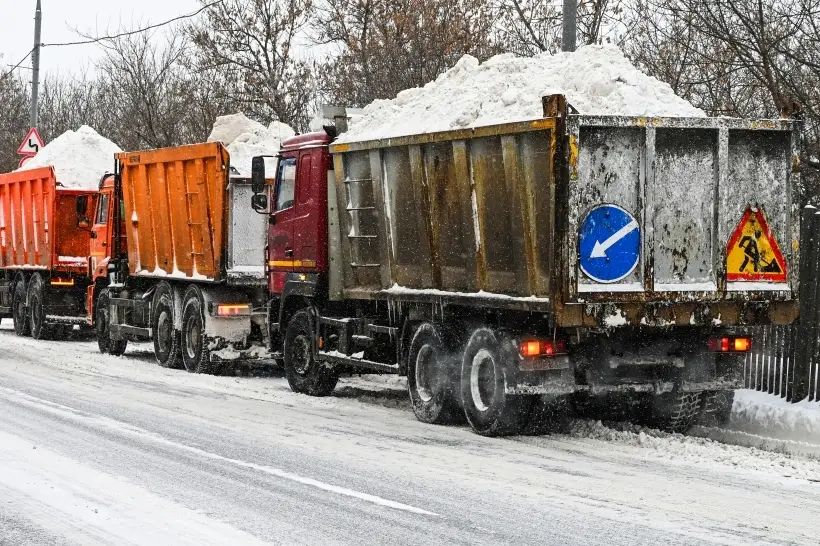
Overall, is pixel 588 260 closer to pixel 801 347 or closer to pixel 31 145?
pixel 801 347

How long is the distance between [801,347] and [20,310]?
58.6ft

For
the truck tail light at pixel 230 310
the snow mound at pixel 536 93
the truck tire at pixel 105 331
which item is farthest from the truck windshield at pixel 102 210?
the snow mound at pixel 536 93

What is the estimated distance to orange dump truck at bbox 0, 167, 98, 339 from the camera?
2408 centimetres

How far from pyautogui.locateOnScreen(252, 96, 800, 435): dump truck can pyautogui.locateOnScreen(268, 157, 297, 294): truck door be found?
8.10 ft

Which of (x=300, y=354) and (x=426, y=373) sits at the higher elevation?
(x=426, y=373)

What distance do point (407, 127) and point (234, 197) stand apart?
207 inches

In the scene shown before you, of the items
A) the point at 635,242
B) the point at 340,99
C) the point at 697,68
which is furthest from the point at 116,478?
the point at 340,99

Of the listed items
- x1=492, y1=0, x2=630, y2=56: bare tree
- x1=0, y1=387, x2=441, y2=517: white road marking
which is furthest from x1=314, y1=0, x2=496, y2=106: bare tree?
x1=0, y1=387, x2=441, y2=517: white road marking

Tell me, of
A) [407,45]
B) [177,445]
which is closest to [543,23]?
[407,45]

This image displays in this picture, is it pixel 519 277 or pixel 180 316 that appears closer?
pixel 519 277

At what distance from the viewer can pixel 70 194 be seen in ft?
79.8

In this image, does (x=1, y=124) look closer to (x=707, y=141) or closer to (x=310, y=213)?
(x=310, y=213)

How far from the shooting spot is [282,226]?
1496 cm

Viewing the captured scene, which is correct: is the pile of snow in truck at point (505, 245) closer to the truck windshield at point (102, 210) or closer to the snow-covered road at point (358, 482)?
the snow-covered road at point (358, 482)
